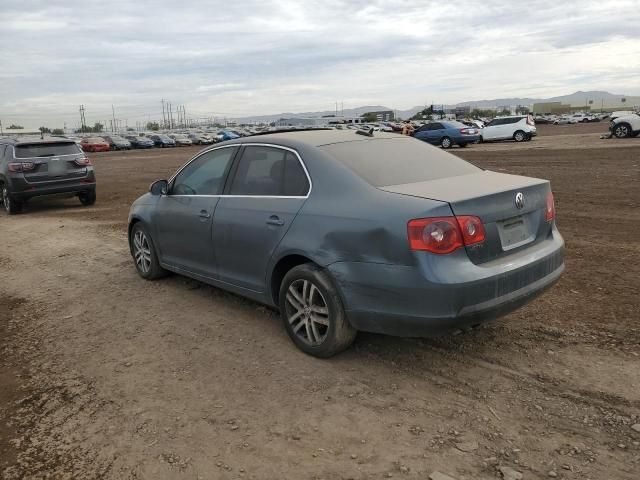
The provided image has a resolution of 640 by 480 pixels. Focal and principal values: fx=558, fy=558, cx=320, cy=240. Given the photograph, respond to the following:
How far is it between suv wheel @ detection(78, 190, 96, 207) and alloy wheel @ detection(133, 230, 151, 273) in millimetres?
7388

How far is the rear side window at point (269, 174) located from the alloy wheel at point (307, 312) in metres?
0.71

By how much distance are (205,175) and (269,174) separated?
3.33 ft

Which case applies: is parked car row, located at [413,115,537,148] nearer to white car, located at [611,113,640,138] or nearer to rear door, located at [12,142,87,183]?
white car, located at [611,113,640,138]

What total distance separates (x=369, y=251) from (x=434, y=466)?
134 cm

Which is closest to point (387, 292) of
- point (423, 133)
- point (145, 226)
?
point (145, 226)

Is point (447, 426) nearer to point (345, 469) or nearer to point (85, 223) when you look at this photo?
point (345, 469)

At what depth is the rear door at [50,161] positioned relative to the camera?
1201 centimetres

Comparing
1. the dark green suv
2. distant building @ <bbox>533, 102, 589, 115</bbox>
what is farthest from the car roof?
distant building @ <bbox>533, 102, 589, 115</bbox>

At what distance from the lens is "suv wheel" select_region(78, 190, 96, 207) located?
43.3 ft

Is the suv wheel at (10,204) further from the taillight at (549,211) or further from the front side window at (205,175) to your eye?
the taillight at (549,211)

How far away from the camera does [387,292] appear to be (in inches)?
139

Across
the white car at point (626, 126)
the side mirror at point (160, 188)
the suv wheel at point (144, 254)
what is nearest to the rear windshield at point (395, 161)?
the side mirror at point (160, 188)

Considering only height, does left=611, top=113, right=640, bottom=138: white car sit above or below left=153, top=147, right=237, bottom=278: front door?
above

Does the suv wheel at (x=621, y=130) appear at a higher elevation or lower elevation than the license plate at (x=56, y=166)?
higher
